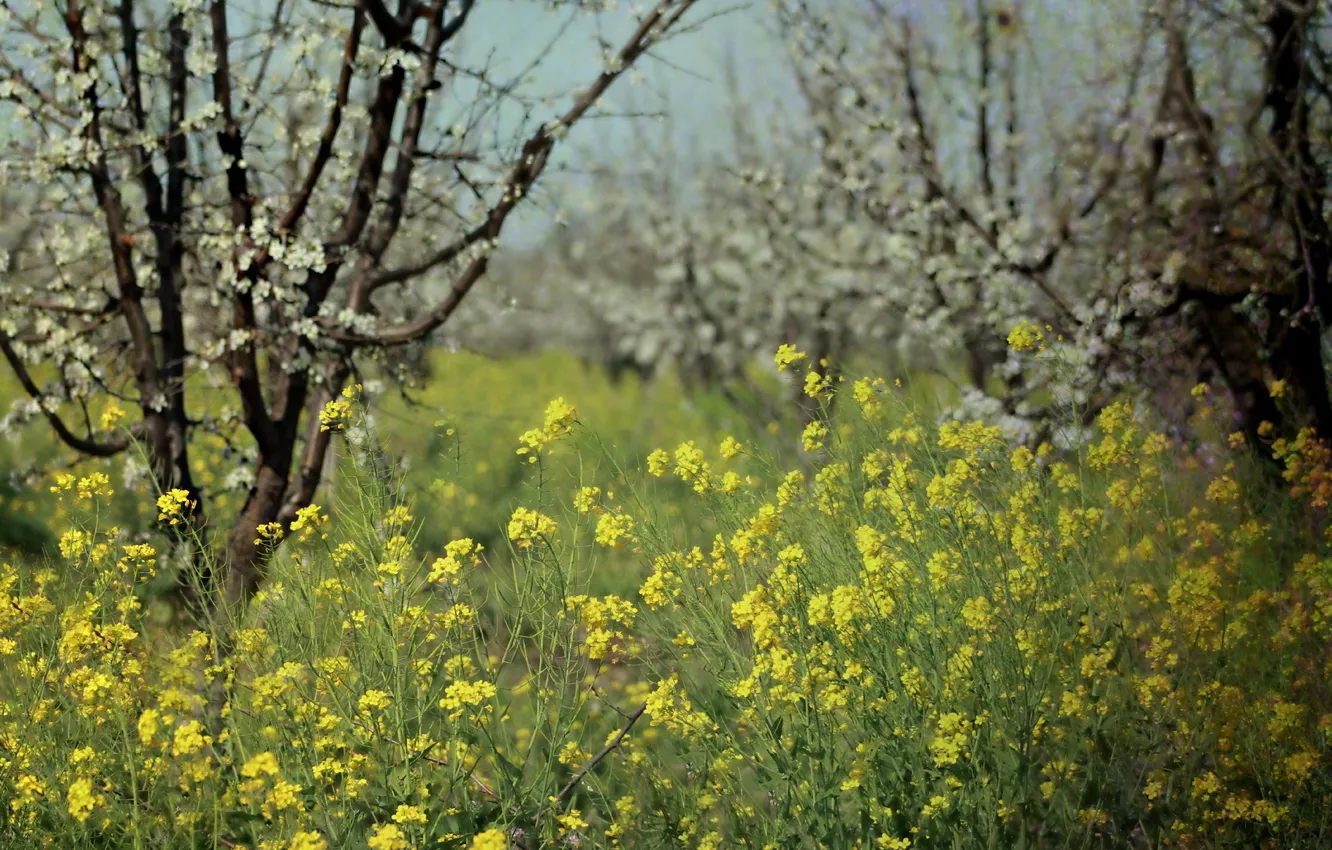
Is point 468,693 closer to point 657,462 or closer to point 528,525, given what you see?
point 528,525

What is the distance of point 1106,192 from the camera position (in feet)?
24.9

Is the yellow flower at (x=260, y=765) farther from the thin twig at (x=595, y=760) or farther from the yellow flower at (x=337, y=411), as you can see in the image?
the yellow flower at (x=337, y=411)

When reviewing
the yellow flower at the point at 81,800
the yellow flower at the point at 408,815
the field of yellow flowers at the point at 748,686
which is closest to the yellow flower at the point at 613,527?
the field of yellow flowers at the point at 748,686

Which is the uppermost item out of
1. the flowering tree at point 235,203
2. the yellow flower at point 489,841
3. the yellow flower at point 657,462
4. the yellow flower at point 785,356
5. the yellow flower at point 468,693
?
the flowering tree at point 235,203

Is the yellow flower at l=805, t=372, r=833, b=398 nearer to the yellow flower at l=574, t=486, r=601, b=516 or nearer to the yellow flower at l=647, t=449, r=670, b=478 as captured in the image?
the yellow flower at l=647, t=449, r=670, b=478

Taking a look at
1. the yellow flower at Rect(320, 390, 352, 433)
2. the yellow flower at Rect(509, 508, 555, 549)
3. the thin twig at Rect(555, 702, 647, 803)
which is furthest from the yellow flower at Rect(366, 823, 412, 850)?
the yellow flower at Rect(320, 390, 352, 433)

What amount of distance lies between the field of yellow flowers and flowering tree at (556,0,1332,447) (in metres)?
0.83

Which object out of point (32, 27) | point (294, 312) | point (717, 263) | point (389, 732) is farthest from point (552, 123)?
point (717, 263)

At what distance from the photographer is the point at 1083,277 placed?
10.7 metres

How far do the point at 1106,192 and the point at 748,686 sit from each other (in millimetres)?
5625

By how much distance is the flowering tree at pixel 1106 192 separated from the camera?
19.0 feet

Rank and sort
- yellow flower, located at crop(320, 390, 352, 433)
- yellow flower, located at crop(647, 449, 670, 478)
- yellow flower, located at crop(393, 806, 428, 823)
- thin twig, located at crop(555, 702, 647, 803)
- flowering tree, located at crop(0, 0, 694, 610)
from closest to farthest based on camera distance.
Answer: yellow flower, located at crop(393, 806, 428, 823)
thin twig, located at crop(555, 702, 647, 803)
yellow flower, located at crop(320, 390, 352, 433)
yellow flower, located at crop(647, 449, 670, 478)
flowering tree, located at crop(0, 0, 694, 610)

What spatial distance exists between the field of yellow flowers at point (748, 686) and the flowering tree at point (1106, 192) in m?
0.83

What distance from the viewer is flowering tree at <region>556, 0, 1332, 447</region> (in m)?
5.80
